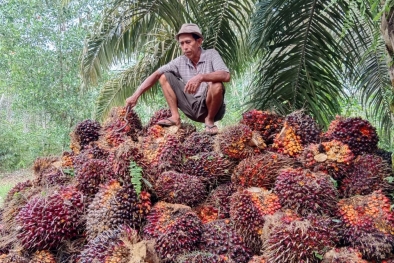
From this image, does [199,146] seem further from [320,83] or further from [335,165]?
[320,83]

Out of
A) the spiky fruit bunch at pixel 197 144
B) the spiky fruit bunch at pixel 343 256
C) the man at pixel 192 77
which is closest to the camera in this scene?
the spiky fruit bunch at pixel 343 256

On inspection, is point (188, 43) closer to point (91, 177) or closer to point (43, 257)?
point (91, 177)

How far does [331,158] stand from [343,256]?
1.87ft

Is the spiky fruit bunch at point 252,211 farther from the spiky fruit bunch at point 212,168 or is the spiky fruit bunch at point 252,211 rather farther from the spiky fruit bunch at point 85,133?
the spiky fruit bunch at point 85,133

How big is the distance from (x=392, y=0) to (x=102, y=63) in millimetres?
4344

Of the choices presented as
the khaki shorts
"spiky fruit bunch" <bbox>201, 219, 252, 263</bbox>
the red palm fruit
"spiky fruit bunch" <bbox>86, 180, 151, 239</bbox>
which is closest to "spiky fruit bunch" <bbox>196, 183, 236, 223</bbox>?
"spiky fruit bunch" <bbox>201, 219, 252, 263</bbox>

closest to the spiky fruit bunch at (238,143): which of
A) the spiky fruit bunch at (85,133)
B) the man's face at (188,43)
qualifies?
the spiky fruit bunch at (85,133)

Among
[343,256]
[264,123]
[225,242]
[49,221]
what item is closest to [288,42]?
[264,123]

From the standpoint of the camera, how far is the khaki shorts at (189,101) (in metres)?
2.90

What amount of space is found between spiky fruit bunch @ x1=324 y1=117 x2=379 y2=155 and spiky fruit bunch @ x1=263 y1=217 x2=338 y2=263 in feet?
1.98

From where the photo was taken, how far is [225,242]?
1.56 m

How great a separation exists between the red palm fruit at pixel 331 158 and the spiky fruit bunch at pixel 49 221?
1.11m

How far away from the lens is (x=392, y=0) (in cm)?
140

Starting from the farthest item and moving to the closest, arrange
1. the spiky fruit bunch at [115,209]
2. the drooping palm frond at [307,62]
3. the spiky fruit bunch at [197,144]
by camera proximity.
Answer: the drooping palm frond at [307,62] < the spiky fruit bunch at [197,144] < the spiky fruit bunch at [115,209]
